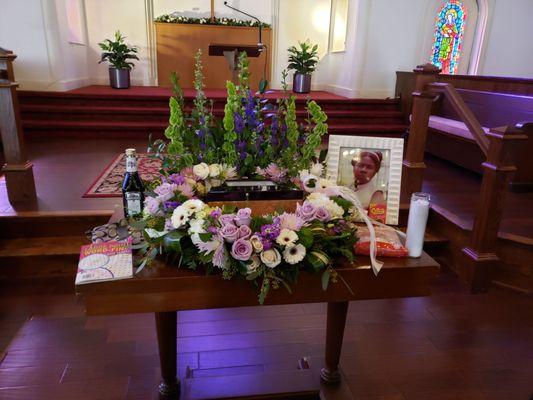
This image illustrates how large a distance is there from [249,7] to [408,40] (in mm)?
3114

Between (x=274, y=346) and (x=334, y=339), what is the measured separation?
46cm

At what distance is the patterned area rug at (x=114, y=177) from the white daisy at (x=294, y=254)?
2169mm

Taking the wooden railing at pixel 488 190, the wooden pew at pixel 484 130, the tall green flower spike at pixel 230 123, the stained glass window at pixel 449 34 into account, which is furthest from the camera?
the stained glass window at pixel 449 34

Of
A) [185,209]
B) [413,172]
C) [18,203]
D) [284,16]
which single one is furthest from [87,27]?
[185,209]

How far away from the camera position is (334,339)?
175 cm

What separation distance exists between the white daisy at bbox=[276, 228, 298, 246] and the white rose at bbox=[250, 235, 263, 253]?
5 cm

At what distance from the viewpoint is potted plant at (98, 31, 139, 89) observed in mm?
6641

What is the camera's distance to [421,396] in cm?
182

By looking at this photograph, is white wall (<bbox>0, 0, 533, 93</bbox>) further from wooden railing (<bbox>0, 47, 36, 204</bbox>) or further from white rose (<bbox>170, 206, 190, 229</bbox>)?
white rose (<bbox>170, 206, 190, 229</bbox>)

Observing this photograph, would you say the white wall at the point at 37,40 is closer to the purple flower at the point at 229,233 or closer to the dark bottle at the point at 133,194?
the dark bottle at the point at 133,194

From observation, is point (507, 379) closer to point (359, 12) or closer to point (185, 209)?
point (185, 209)

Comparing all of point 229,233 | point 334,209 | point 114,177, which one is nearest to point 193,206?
point 229,233

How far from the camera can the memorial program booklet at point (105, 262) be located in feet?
3.52

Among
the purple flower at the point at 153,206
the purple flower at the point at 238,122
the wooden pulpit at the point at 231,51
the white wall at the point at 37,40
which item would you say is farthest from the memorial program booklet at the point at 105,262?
the white wall at the point at 37,40
